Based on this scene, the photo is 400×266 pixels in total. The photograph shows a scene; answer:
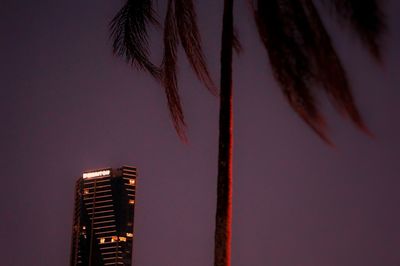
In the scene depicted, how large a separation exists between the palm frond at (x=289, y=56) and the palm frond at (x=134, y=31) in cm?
262

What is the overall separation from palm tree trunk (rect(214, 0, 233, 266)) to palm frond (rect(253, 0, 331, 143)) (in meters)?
0.64

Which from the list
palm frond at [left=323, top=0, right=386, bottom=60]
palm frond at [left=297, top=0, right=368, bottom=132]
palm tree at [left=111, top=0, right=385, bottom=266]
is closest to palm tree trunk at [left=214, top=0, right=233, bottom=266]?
palm tree at [left=111, top=0, right=385, bottom=266]

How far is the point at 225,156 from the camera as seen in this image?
1124 cm

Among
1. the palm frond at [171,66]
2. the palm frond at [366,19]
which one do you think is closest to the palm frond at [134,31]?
the palm frond at [171,66]

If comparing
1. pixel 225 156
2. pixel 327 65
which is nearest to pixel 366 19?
pixel 327 65

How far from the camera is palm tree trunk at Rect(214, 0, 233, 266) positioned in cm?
1073

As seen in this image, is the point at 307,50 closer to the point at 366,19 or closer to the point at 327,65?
the point at 327,65

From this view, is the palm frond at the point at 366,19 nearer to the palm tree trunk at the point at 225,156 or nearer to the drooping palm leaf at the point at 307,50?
the drooping palm leaf at the point at 307,50

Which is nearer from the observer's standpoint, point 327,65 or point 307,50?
point 327,65

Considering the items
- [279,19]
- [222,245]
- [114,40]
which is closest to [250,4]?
[279,19]

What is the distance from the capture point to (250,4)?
12.6 metres

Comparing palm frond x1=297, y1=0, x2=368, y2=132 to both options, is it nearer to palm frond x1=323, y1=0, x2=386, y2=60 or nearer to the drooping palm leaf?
the drooping palm leaf

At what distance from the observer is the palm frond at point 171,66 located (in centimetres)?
1297

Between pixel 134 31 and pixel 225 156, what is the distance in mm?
3965
